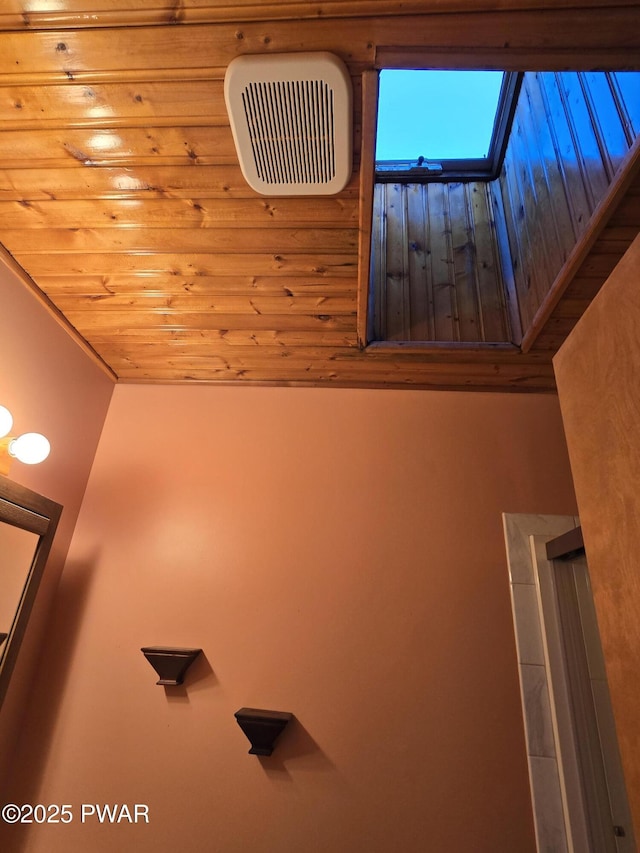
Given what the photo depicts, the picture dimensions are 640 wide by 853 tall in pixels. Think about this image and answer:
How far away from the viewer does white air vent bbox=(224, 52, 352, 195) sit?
39.1 inches

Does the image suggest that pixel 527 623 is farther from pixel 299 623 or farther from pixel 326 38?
pixel 326 38

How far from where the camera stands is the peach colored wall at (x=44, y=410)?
1.55 m

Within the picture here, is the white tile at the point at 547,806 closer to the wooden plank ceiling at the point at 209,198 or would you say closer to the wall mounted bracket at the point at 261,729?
the wall mounted bracket at the point at 261,729

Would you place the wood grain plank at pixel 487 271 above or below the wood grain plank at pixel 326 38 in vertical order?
above

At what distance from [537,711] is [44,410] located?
6.65 feet

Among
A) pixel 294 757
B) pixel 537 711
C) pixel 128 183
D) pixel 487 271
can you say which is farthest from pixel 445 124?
pixel 294 757

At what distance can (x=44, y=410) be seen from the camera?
67.0 inches

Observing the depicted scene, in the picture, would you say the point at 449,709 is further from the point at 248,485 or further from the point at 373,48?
the point at 373,48

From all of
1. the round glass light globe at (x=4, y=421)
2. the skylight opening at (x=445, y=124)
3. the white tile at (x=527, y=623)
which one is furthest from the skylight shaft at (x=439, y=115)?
the white tile at (x=527, y=623)

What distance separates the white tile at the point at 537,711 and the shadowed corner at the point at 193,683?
107 cm

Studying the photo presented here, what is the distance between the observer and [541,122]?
1.69 meters

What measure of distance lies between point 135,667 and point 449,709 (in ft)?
3.69

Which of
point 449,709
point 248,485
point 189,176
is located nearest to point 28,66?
point 189,176

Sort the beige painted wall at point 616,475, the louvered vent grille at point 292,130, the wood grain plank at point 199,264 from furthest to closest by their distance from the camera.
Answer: the wood grain plank at point 199,264 < the louvered vent grille at point 292,130 < the beige painted wall at point 616,475
